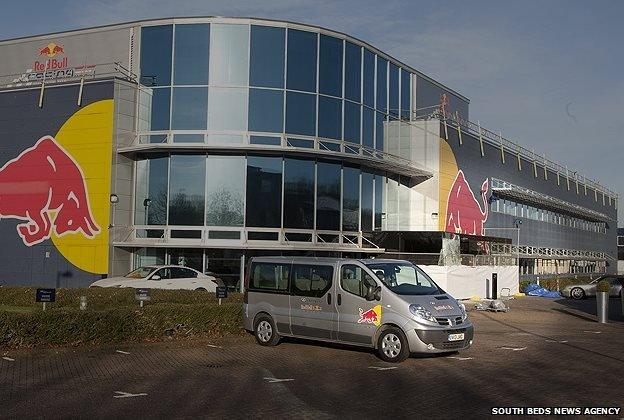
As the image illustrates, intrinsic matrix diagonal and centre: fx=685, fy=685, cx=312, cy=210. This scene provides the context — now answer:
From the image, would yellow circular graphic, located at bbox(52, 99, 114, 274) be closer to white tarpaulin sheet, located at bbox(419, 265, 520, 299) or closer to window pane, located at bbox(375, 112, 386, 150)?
window pane, located at bbox(375, 112, 386, 150)

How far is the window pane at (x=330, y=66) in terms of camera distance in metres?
29.7

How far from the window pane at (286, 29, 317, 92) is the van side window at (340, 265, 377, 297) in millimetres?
15996

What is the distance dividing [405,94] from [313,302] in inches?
938

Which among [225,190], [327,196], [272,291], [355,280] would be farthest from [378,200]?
→ [355,280]

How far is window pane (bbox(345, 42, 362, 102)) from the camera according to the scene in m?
30.8

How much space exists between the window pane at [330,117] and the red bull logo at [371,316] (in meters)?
16.7

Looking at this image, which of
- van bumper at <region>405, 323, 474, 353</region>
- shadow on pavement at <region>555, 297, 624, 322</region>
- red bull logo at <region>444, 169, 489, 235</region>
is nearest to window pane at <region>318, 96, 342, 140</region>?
red bull logo at <region>444, 169, 489, 235</region>

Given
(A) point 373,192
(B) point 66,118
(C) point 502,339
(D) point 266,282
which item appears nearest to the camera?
(D) point 266,282

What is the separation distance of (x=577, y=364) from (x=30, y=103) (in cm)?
2485

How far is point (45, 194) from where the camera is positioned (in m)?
28.6

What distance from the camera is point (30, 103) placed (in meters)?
29.4

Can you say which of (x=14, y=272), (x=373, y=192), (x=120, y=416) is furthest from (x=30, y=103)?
(x=120, y=416)

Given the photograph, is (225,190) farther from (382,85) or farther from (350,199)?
(382,85)

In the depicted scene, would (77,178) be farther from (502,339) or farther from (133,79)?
(502,339)
